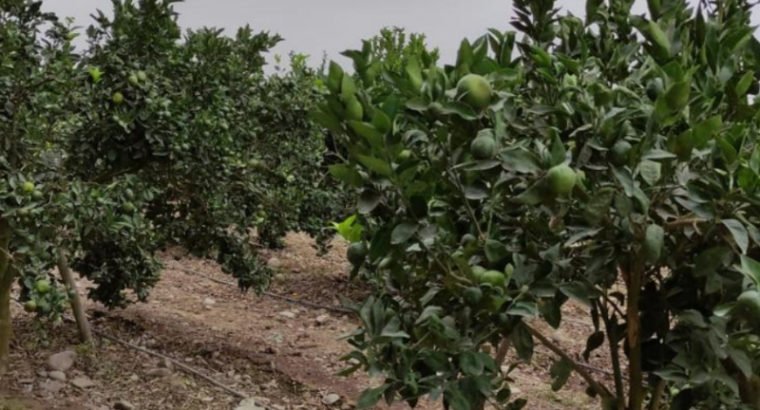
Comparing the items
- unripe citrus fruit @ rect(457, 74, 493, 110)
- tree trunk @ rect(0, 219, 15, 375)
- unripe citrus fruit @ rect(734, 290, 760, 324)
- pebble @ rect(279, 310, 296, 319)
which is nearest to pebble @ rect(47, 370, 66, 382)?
tree trunk @ rect(0, 219, 15, 375)

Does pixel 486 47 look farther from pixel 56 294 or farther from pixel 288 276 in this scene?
pixel 288 276

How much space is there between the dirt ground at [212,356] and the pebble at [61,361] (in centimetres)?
3

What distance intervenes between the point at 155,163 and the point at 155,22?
1.80 feet

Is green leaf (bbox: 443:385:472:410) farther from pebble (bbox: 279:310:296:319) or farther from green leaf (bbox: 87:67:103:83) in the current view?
pebble (bbox: 279:310:296:319)

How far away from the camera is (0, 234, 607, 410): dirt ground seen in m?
3.24

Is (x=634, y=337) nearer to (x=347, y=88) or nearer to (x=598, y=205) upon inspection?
(x=598, y=205)

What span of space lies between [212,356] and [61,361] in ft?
→ 2.39

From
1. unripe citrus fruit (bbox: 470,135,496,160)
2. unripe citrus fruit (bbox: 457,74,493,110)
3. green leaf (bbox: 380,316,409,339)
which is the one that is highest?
unripe citrus fruit (bbox: 457,74,493,110)

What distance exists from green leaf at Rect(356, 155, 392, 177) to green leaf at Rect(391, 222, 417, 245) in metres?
0.08

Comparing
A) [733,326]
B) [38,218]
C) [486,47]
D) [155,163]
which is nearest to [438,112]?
[486,47]

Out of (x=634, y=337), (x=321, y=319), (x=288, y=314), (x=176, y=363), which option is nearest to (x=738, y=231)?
(x=634, y=337)

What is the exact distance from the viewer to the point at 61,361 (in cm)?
336

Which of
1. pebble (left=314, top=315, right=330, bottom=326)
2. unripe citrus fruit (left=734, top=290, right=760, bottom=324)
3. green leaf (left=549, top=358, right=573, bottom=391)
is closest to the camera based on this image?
unripe citrus fruit (left=734, top=290, right=760, bottom=324)

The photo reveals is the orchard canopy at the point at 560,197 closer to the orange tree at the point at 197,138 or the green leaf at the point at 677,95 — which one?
the green leaf at the point at 677,95
